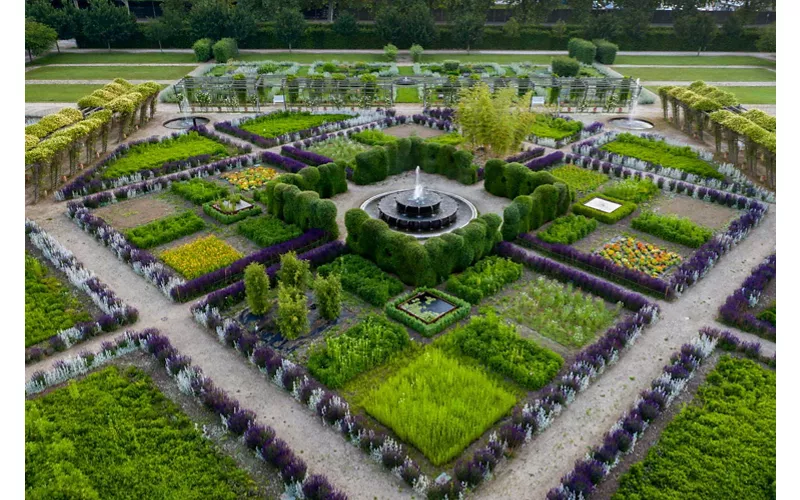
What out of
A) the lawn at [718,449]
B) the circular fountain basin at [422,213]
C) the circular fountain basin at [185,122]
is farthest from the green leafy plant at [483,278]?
the circular fountain basin at [185,122]

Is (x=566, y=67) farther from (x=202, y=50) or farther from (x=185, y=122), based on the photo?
(x=202, y=50)

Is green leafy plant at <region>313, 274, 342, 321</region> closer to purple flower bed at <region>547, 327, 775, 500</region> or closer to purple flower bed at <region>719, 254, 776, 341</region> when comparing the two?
purple flower bed at <region>547, 327, 775, 500</region>

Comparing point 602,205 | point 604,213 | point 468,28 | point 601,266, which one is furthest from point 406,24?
point 601,266

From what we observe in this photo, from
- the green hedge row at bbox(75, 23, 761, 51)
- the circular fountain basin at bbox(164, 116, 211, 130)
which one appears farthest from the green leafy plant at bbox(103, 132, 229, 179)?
the green hedge row at bbox(75, 23, 761, 51)

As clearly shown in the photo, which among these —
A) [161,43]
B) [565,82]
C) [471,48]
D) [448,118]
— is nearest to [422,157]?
[448,118]

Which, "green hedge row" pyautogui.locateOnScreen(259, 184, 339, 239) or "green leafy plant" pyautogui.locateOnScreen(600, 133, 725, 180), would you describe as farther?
"green leafy plant" pyautogui.locateOnScreen(600, 133, 725, 180)

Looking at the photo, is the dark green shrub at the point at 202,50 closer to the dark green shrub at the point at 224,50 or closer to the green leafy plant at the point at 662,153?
the dark green shrub at the point at 224,50

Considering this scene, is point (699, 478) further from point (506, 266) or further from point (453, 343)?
point (506, 266)
